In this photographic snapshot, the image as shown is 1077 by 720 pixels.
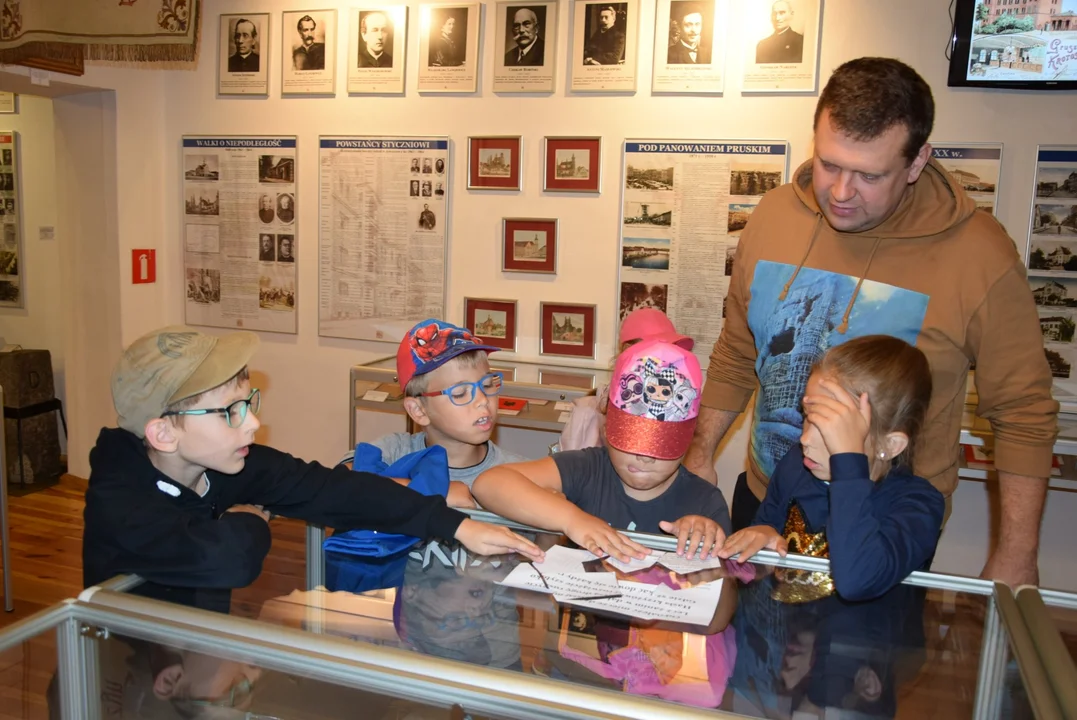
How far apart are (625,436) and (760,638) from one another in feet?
2.22

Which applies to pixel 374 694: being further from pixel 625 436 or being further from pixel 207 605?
pixel 625 436

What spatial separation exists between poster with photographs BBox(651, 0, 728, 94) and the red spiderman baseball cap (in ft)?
8.37

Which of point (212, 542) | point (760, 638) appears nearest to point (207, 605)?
point (212, 542)

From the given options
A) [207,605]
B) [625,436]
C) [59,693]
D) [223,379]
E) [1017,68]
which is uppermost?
[1017,68]

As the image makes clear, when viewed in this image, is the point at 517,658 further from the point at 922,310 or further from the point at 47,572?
the point at 47,572

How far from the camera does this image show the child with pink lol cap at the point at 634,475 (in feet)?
5.70

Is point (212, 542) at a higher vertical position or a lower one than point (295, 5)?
lower

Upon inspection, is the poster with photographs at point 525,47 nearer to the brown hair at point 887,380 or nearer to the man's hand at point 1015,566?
the brown hair at point 887,380

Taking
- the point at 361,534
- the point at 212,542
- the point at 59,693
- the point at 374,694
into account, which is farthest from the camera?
the point at 361,534

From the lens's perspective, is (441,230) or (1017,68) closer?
(1017,68)

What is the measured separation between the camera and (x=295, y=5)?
5148 millimetres

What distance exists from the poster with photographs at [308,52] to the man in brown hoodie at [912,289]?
3773 mm

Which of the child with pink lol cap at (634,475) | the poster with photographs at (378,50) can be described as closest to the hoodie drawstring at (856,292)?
the child with pink lol cap at (634,475)

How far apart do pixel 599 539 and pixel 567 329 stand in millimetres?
3303
